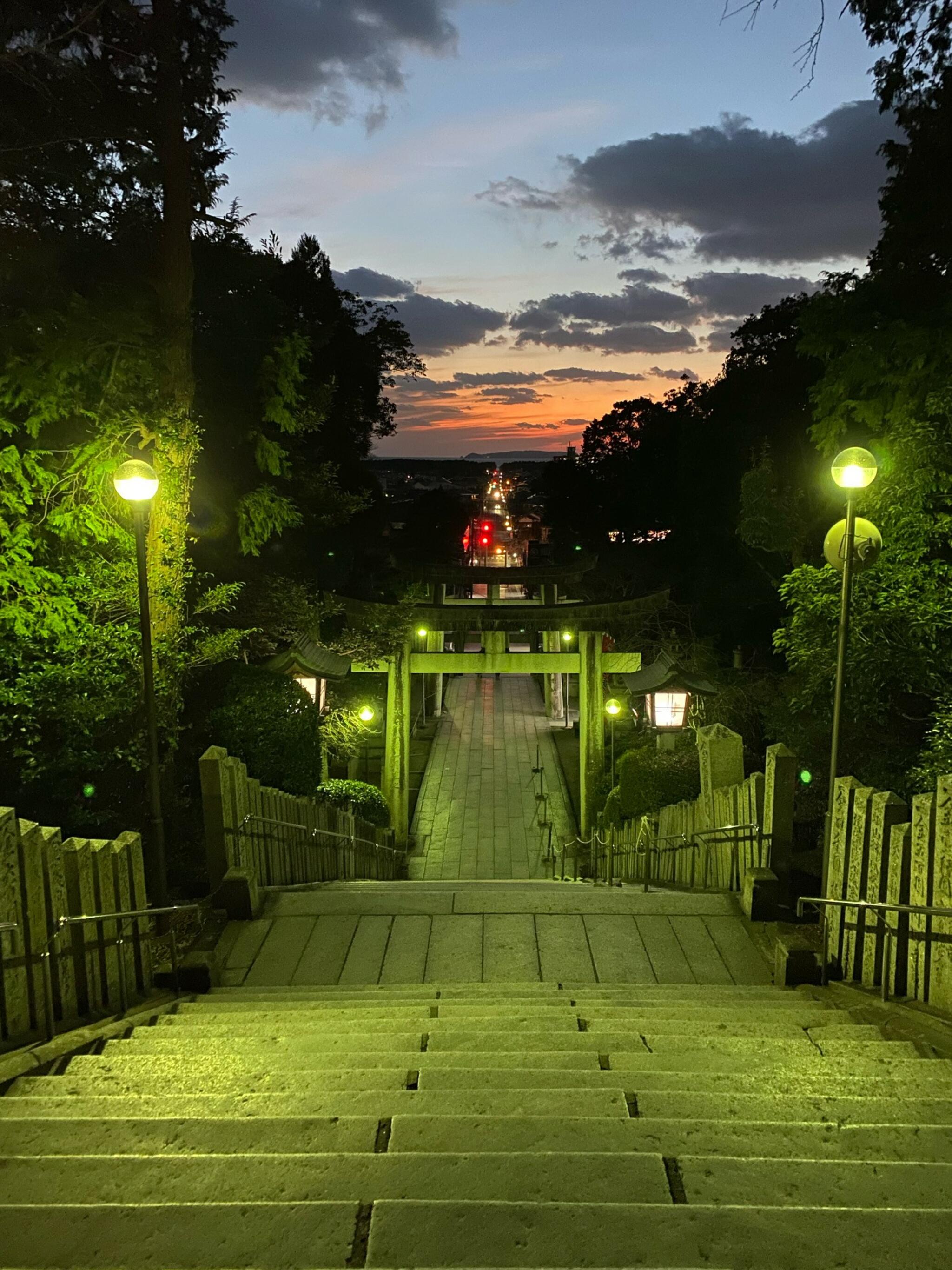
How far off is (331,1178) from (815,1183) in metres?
1.50

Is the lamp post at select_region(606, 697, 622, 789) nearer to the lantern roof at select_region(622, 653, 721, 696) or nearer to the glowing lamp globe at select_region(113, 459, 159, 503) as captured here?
the lantern roof at select_region(622, 653, 721, 696)

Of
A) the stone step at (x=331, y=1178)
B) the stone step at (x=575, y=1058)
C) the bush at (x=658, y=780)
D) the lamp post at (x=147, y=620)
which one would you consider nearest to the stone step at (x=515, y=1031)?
the stone step at (x=575, y=1058)

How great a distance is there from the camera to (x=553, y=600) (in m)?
32.1

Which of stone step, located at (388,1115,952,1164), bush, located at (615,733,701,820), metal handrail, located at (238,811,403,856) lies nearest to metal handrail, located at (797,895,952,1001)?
stone step, located at (388,1115,952,1164)

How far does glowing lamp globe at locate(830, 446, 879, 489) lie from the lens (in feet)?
21.6

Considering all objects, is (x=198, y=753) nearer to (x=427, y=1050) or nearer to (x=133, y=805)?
(x=133, y=805)

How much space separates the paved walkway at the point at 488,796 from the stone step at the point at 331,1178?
1478 centimetres

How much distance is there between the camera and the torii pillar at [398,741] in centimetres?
1884

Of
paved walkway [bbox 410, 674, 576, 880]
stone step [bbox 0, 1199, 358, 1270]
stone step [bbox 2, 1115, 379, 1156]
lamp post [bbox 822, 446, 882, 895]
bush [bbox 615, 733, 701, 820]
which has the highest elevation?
lamp post [bbox 822, 446, 882, 895]

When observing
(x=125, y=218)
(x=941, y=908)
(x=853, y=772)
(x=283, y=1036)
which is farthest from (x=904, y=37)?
(x=283, y=1036)

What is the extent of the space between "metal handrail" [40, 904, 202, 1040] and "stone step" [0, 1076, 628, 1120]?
3.37ft

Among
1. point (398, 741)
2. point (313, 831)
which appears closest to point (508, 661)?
point (398, 741)

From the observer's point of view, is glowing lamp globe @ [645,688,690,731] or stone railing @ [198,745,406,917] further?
glowing lamp globe @ [645,688,690,731]

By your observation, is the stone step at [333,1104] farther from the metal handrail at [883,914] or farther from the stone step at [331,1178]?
the metal handrail at [883,914]
